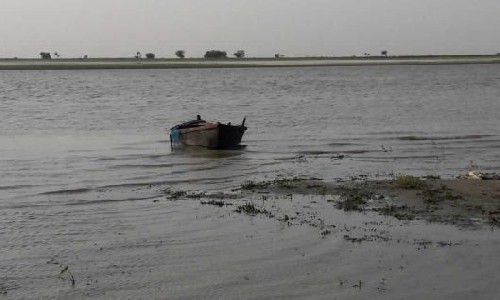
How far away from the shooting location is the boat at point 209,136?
21844 millimetres

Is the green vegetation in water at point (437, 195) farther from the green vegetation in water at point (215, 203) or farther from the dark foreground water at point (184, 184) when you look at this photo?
the green vegetation in water at point (215, 203)

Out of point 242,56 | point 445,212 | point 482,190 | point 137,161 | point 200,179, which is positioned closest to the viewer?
point 445,212

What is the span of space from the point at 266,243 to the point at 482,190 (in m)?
5.52

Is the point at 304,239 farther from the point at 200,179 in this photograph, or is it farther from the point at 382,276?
the point at 200,179

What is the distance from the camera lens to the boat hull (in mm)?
21844

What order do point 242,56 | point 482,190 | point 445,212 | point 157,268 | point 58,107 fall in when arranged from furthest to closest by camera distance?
point 242,56, point 58,107, point 482,190, point 445,212, point 157,268

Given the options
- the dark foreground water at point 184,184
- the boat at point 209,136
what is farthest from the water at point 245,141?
the boat at point 209,136

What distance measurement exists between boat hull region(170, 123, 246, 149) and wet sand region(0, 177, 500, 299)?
26.5ft

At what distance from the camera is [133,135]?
2659 cm

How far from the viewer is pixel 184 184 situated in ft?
51.1

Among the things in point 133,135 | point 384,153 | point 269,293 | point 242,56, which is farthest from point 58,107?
point 242,56

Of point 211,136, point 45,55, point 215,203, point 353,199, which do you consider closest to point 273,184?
point 215,203

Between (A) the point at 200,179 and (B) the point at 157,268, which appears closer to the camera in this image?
(B) the point at 157,268

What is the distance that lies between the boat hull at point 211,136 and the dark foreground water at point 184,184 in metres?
0.56
